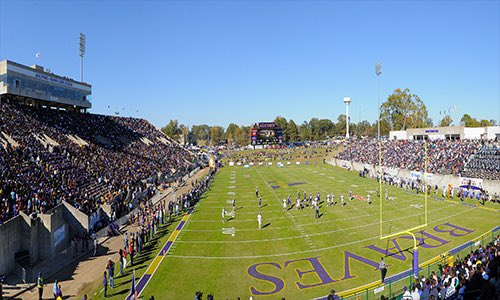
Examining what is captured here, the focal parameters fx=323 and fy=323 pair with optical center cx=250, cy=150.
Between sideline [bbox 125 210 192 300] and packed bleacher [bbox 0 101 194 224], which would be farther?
packed bleacher [bbox 0 101 194 224]

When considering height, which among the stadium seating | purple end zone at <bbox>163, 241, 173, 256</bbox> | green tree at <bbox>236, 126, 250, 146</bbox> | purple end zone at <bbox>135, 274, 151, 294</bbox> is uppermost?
green tree at <bbox>236, 126, 250, 146</bbox>

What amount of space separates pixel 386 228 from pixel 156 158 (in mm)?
37881

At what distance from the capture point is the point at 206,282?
53.0ft

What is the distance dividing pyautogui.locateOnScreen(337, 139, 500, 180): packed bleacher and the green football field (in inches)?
354

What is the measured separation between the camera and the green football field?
15.8 metres

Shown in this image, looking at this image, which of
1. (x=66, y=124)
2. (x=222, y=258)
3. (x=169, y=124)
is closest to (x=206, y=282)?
(x=222, y=258)

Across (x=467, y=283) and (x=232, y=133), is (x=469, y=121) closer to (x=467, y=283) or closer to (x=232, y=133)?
(x=232, y=133)

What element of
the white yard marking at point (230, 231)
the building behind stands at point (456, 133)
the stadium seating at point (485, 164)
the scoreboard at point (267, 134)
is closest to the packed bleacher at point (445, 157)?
the stadium seating at point (485, 164)

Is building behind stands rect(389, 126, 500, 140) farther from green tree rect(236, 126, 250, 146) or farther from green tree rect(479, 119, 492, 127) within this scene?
green tree rect(236, 126, 250, 146)

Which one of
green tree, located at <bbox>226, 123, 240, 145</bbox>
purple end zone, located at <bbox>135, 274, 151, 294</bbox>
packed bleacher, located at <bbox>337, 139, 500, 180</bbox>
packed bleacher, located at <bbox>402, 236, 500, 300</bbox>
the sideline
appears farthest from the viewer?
green tree, located at <bbox>226, 123, 240, 145</bbox>

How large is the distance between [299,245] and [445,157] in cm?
3433

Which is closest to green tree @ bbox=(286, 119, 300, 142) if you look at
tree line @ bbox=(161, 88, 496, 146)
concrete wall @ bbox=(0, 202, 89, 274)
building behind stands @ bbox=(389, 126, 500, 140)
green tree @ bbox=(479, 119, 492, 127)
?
tree line @ bbox=(161, 88, 496, 146)

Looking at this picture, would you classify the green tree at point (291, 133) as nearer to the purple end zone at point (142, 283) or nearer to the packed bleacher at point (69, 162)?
the packed bleacher at point (69, 162)

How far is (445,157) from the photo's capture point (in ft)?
148
